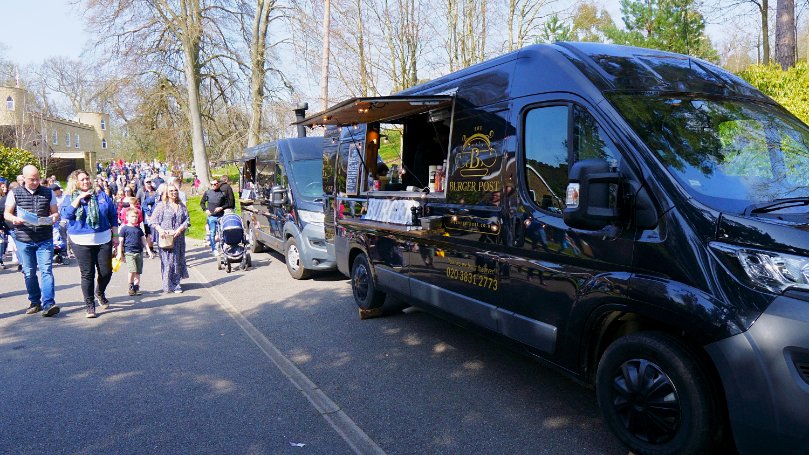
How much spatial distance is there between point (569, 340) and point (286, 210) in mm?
7141

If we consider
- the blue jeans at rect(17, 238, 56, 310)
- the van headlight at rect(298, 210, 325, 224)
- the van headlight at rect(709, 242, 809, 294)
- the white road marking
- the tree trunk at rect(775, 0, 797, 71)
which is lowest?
the white road marking

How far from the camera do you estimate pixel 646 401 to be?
3.04m

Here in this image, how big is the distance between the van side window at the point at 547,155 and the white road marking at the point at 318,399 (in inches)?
78.5

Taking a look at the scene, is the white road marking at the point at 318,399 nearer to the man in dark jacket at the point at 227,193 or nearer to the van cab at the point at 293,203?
the van cab at the point at 293,203

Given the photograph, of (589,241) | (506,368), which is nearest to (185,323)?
(506,368)

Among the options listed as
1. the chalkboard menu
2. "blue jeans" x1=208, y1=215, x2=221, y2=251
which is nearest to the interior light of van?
the chalkboard menu

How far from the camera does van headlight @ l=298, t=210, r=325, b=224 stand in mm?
9016

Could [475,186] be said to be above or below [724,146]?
below

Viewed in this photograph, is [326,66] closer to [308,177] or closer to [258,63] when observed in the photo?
[308,177]

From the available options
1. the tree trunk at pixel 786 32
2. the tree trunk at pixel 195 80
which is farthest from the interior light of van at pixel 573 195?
the tree trunk at pixel 195 80

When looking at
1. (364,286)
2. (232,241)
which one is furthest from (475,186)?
(232,241)

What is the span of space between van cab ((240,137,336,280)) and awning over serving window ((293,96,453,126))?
8.49 feet

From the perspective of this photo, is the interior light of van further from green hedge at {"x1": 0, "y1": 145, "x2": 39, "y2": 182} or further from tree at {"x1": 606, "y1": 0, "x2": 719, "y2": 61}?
green hedge at {"x1": 0, "y1": 145, "x2": 39, "y2": 182}

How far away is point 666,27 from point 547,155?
19.9 meters
